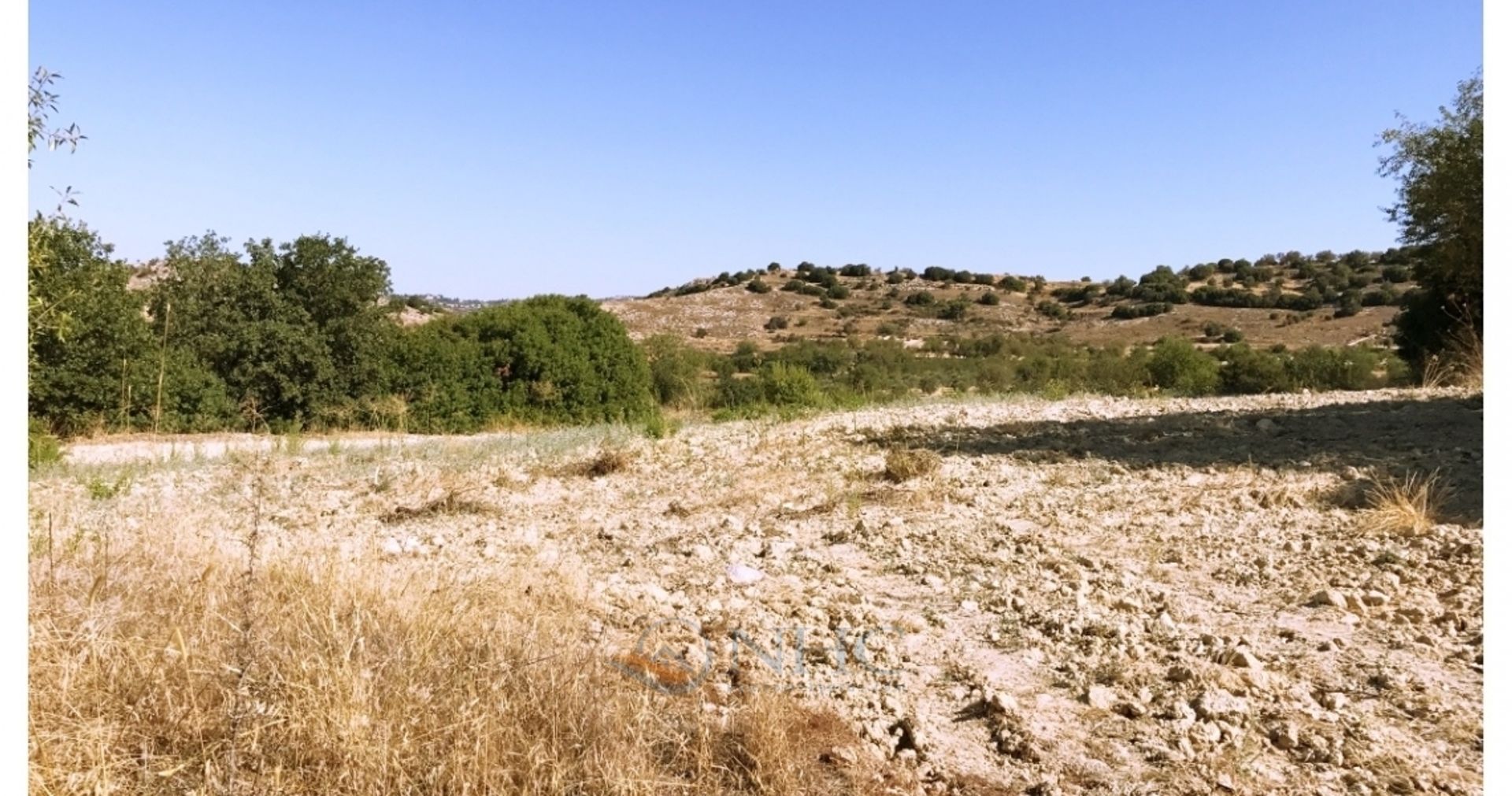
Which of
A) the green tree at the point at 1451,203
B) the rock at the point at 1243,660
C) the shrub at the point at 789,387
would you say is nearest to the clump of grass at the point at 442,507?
the rock at the point at 1243,660

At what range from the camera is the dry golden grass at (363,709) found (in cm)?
221

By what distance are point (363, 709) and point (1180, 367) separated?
2055 cm

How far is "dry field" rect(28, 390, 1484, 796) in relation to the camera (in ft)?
7.57

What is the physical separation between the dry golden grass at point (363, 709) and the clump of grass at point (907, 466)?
12.8 feet

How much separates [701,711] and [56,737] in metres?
1.73

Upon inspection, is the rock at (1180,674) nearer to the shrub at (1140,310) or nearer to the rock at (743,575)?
the rock at (743,575)

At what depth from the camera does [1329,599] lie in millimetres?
3605

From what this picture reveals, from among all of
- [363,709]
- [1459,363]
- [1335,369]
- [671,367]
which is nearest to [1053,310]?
[671,367]


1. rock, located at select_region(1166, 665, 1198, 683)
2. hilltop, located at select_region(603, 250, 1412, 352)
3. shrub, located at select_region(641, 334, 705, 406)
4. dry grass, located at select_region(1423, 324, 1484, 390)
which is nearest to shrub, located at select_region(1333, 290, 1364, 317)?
hilltop, located at select_region(603, 250, 1412, 352)

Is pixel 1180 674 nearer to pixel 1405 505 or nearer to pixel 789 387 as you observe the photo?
pixel 1405 505

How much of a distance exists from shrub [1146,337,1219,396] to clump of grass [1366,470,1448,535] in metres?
14.0

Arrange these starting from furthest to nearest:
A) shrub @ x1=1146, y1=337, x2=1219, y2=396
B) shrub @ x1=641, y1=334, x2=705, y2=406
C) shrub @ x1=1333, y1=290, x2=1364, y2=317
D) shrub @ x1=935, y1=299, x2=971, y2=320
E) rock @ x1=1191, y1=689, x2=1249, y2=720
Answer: shrub @ x1=935, y1=299, x2=971, y2=320, shrub @ x1=1333, y1=290, x2=1364, y2=317, shrub @ x1=641, y1=334, x2=705, y2=406, shrub @ x1=1146, y1=337, x2=1219, y2=396, rock @ x1=1191, y1=689, x2=1249, y2=720

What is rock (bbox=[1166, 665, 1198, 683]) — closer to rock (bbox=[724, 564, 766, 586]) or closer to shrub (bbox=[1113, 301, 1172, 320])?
rock (bbox=[724, 564, 766, 586])
